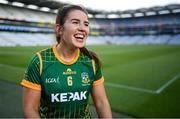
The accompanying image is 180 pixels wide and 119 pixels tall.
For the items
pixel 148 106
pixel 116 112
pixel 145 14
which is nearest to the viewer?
pixel 116 112

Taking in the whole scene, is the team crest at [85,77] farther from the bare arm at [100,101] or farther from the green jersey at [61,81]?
the bare arm at [100,101]

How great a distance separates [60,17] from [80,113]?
1.10 meters

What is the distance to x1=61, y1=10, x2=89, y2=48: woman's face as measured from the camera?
216cm

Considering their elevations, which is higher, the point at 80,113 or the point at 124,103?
the point at 80,113

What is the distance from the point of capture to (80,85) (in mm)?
2301

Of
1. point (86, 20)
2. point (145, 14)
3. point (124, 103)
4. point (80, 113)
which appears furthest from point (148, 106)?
point (145, 14)

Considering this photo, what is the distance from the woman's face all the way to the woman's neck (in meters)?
0.12

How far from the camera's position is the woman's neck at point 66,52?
7.54 ft

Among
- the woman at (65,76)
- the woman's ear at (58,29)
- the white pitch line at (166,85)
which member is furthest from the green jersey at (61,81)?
the white pitch line at (166,85)

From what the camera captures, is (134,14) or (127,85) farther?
(134,14)

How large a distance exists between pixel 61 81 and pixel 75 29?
0.57 m

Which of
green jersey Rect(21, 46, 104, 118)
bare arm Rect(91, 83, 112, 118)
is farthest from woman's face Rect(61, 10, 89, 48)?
bare arm Rect(91, 83, 112, 118)

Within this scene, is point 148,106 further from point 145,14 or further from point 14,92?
point 145,14

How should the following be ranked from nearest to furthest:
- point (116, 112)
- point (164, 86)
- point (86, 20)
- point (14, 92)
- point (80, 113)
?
point (86, 20) < point (80, 113) < point (116, 112) < point (14, 92) < point (164, 86)
